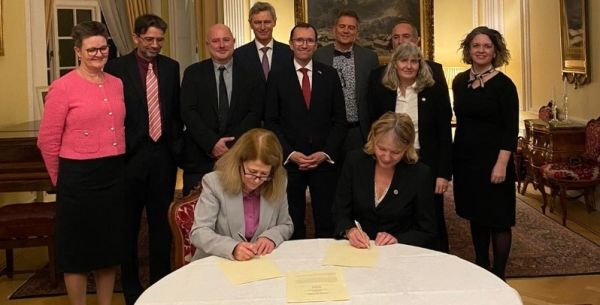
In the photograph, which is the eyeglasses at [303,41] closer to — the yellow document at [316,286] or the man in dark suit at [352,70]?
the man in dark suit at [352,70]

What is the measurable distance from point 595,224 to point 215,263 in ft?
16.2

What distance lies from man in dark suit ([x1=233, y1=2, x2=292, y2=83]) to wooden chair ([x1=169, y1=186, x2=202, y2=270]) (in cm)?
162

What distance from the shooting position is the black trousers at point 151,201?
3898 mm

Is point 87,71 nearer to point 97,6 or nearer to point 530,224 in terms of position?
point 530,224

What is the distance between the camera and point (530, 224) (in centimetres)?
632

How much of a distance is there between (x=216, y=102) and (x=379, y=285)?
7.00 feet

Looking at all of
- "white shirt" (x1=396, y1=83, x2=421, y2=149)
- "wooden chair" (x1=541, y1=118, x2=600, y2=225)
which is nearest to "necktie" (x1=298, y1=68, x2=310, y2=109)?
"white shirt" (x1=396, y1=83, x2=421, y2=149)

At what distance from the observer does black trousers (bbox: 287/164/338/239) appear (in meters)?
4.14

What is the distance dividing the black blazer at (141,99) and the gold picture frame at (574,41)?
4828mm

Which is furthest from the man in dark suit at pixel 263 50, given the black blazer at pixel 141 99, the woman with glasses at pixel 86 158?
the woman with glasses at pixel 86 158

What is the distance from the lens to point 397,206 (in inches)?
119

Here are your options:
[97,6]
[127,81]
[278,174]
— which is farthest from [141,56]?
[97,6]

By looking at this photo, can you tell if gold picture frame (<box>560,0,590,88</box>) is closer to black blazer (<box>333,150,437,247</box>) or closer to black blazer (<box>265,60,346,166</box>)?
black blazer (<box>265,60,346,166</box>)

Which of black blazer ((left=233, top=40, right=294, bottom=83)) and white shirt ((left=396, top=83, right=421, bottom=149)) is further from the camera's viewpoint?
black blazer ((left=233, top=40, right=294, bottom=83))
